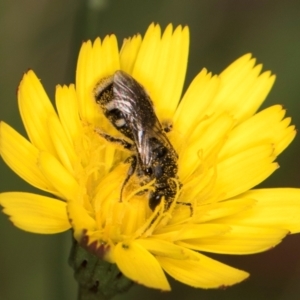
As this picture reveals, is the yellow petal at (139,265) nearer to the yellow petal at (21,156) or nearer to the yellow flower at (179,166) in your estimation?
the yellow flower at (179,166)

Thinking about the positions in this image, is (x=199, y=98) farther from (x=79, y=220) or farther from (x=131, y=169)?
(x=79, y=220)

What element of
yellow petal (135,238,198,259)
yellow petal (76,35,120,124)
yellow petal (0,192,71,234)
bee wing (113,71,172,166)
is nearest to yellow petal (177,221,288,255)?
yellow petal (135,238,198,259)

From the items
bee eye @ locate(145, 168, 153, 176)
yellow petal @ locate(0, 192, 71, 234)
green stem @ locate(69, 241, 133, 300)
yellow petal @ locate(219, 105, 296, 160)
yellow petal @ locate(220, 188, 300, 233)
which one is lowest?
green stem @ locate(69, 241, 133, 300)

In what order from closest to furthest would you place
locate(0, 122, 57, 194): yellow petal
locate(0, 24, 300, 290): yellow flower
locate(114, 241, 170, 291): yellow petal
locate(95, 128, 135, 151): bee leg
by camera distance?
1. locate(114, 241, 170, 291): yellow petal
2. locate(0, 24, 300, 290): yellow flower
3. locate(0, 122, 57, 194): yellow petal
4. locate(95, 128, 135, 151): bee leg

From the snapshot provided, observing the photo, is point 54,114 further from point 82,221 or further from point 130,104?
point 82,221

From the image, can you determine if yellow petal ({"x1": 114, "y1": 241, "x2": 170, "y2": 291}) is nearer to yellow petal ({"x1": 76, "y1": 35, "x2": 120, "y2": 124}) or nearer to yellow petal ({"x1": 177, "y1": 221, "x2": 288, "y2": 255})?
yellow petal ({"x1": 177, "y1": 221, "x2": 288, "y2": 255})

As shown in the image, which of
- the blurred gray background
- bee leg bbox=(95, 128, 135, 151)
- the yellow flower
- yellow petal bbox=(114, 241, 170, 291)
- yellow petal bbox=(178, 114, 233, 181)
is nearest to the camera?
yellow petal bbox=(114, 241, 170, 291)
